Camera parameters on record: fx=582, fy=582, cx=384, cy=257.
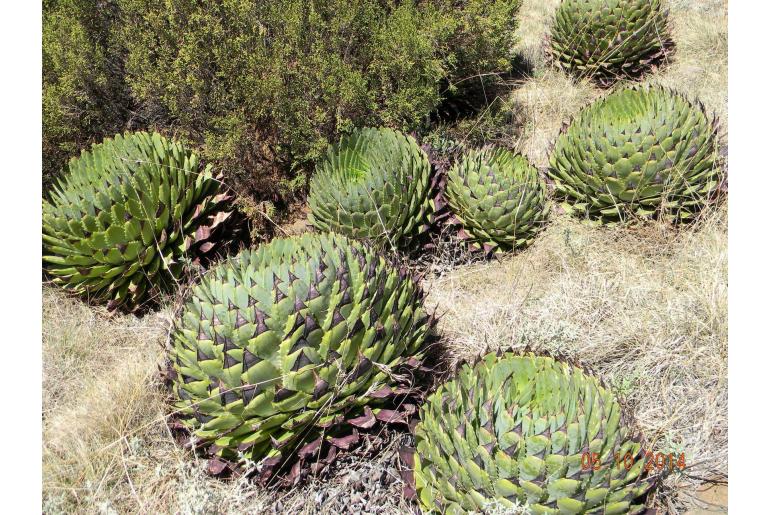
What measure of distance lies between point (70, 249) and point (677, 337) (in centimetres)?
280

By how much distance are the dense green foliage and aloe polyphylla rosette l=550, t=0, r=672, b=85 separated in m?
0.66

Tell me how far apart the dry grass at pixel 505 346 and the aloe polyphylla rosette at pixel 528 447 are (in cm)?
33

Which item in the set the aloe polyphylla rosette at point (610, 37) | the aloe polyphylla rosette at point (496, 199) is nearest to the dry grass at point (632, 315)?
the aloe polyphylla rosette at point (496, 199)

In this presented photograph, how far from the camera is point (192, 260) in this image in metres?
3.10

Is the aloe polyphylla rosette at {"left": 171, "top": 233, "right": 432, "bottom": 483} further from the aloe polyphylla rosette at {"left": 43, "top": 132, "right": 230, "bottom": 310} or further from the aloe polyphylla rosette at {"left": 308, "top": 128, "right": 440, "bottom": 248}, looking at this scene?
the aloe polyphylla rosette at {"left": 43, "top": 132, "right": 230, "bottom": 310}

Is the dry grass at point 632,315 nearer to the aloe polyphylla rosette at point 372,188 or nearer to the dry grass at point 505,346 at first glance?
the dry grass at point 505,346

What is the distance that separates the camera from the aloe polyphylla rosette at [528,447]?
5.13ft

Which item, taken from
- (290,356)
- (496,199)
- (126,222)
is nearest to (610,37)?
(496,199)

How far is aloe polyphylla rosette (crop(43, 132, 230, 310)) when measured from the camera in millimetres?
2756

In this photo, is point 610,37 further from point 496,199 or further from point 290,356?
point 290,356

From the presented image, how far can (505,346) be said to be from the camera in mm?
2562

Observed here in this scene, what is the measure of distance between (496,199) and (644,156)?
73 centimetres

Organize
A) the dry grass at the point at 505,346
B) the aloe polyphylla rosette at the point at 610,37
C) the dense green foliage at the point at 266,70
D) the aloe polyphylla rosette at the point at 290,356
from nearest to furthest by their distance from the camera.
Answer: the aloe polyphylla rosette at the point at 290,356, the dry grass at the point at 505,346, the dense green foliage at the point at 266,70, the aloe polyphylla rosette at the point at 610,37

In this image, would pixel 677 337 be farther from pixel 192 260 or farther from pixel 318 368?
pixel 192 260
